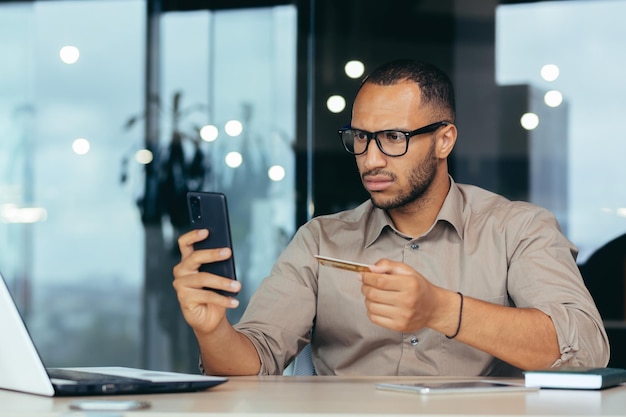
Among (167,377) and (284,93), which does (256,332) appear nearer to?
(167,377)

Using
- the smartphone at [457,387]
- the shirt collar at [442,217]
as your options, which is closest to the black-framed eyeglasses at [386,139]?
the shirt collar at [442,217]

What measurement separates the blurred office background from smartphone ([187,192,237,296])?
2.39 metres

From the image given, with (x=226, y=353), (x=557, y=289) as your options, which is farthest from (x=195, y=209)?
(x=557, y=289)

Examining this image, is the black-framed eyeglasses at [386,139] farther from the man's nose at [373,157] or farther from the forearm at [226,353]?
the forearm at [226,353]

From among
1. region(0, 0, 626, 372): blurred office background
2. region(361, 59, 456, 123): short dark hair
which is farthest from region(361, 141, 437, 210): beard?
region(0, 0, 626, 372): blurred office background

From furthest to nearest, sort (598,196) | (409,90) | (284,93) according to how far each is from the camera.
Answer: (284,93), (598,196), (409,90)

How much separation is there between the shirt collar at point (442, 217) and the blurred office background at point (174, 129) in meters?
1.72

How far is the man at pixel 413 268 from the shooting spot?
6.48 feet

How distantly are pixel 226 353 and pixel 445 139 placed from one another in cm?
83

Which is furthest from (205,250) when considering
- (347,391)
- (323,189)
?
(323,189)

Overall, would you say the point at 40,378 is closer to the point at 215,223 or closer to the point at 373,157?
the point at 215,223

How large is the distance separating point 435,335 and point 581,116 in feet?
6.90

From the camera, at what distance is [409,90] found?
90.7 inches

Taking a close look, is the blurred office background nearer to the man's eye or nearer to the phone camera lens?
the man's eye
